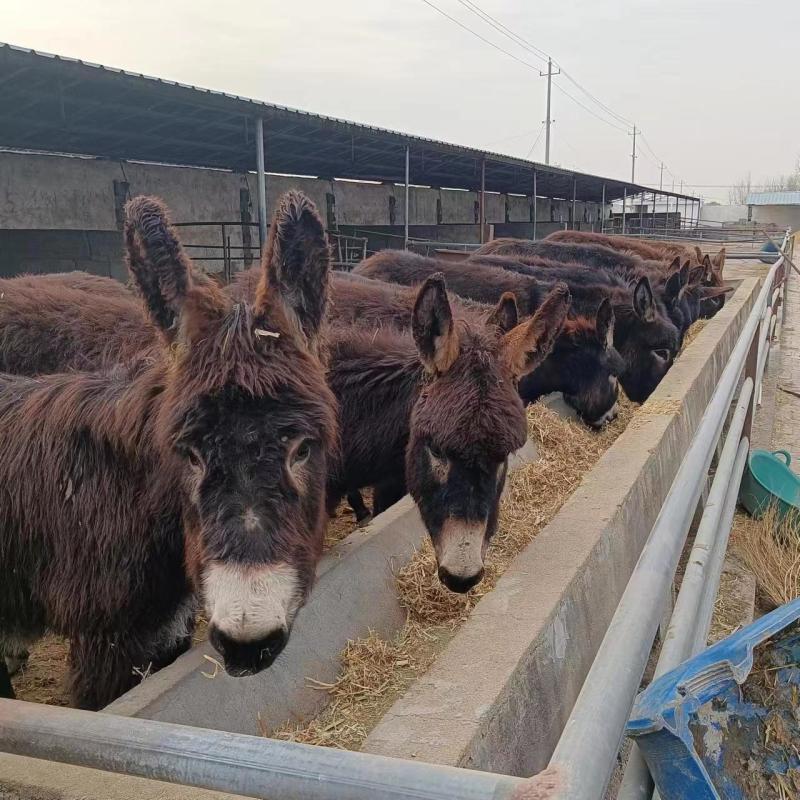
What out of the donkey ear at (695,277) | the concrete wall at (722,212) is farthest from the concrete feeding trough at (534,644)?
the concrete wall at (722,212)

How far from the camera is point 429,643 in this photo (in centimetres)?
342

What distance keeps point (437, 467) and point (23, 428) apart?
166 cm

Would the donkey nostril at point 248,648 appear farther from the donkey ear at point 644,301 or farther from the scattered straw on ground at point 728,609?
the donkey ear at point 644,301

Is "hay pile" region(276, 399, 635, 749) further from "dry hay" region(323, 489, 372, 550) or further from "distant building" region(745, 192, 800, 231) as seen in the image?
"distant building" region(745, 192, 800, 231)

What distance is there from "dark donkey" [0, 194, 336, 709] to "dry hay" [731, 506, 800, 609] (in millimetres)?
3274

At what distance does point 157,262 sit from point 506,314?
253 centimetres

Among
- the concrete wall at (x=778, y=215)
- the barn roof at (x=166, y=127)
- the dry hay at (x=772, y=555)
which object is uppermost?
the concrete wall at (x=778, y=215)

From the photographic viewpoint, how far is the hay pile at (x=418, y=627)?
2855mm

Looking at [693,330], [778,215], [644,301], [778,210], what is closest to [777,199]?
[778,210]

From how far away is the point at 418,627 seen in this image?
3541mm

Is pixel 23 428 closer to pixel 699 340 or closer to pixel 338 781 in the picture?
pixel 338 781

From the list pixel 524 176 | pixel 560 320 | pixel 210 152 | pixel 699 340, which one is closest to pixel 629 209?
pixel 524 176

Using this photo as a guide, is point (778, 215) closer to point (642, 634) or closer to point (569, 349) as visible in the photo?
point (569, 349)

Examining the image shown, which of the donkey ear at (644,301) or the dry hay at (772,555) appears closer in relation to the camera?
the dry hay at (772,555)
